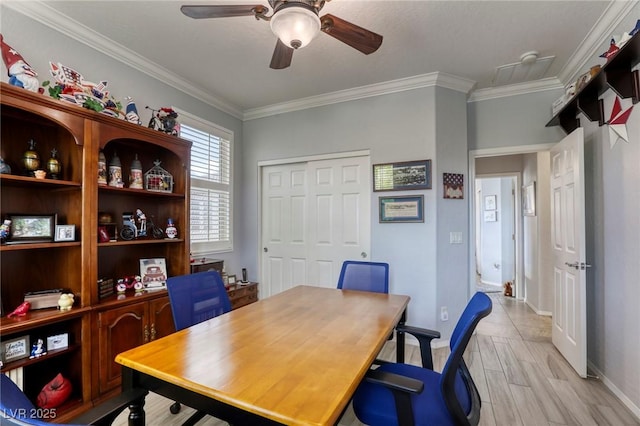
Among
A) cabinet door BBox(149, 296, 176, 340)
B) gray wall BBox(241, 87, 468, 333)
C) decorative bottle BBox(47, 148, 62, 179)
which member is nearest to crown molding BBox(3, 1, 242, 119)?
decorative bottle BBox(47, 148, 62, 179)

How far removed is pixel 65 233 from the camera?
1.93 meters

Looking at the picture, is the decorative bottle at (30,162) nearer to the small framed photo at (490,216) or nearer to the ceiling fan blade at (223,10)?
the ceiling fan blade at (223,10)

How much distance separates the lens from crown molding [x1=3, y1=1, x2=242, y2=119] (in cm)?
201

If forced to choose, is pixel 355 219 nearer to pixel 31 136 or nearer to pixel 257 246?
pixel 257 246

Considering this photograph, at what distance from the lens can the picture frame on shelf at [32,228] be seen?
180 centimetres

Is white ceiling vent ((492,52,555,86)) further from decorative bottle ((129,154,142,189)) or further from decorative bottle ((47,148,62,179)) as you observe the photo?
decorative bottle ((47,148,62,179))

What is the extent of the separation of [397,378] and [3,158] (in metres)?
2.64

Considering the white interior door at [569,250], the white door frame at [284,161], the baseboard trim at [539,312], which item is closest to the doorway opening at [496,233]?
the baseboard trim at [539,312]

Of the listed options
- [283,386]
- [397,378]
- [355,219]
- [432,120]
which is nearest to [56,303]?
[283,386]

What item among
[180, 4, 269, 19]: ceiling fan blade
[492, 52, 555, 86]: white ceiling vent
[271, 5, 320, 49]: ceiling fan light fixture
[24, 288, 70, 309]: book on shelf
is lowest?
[24, 288, 70, 309]: book on shelf

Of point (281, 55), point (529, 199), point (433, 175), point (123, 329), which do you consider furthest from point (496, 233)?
point (123, 329)

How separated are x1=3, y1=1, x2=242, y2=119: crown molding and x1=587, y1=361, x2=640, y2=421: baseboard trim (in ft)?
14.9

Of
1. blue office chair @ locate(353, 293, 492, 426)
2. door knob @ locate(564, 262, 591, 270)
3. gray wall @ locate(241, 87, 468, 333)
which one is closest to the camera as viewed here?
blue office chair @ locate(353, 293, 492, 426)

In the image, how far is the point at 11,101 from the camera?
5.35 ft
